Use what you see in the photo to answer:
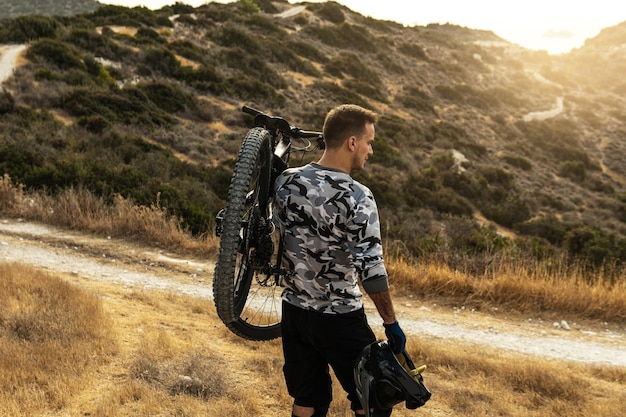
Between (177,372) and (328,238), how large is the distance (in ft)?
7.83

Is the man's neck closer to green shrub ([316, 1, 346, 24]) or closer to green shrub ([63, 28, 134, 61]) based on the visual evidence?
green shrub ([63, 28, 134, 61])

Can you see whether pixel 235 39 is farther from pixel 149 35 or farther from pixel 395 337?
pixel 395 337

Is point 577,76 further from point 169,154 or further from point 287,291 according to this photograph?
point 287,291

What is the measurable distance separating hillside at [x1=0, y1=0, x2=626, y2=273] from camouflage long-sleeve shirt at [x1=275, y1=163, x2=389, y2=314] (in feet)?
22.1

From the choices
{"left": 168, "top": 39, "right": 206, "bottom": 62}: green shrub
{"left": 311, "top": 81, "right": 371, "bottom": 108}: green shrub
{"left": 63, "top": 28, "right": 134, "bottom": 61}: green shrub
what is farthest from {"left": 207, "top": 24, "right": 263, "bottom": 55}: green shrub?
{"left": 63, "top": 28, "right": 134, "bottom": 61}: green shrub

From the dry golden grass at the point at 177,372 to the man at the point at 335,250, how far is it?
1.51 meters

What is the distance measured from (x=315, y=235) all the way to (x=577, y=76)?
275 feet

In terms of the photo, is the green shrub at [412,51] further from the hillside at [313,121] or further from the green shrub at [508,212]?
the green shrub at [508,212]

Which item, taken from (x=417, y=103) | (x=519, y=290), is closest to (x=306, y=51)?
(x=417, y=103)

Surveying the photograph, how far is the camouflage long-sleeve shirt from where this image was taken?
2701 mm

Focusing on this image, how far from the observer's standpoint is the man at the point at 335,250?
2713mm

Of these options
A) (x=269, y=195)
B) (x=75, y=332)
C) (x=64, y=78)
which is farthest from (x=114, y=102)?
(x=269, y=195)

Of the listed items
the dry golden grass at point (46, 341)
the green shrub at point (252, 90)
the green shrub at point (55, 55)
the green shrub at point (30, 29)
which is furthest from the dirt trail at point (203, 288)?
the green shrub at point (30, 29)

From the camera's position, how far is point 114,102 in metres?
21.9
